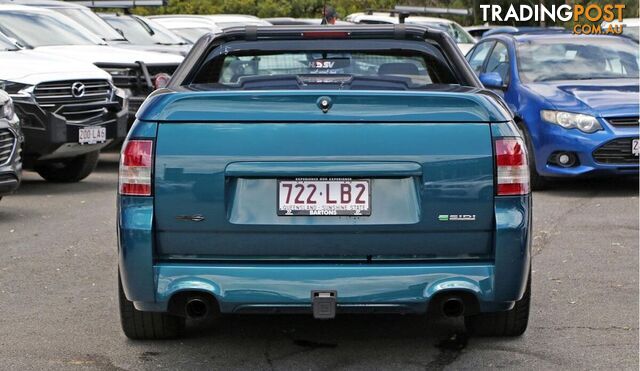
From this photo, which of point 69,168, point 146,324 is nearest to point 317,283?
point 146,324

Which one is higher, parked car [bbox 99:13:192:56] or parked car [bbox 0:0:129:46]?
parked car [bbox 0:0:129:46]

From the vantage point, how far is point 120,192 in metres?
5.30

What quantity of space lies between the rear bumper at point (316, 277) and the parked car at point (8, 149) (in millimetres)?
4955

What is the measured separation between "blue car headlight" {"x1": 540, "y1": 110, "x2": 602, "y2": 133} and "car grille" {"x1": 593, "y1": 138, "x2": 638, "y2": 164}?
195mm

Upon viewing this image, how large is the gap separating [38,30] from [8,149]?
16.5ft

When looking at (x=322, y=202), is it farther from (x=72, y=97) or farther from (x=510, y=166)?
(x=72, y=97)

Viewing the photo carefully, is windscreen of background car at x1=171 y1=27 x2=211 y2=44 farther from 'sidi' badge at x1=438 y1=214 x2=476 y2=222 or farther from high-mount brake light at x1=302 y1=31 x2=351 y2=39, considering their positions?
'sidi' badge at x1=438 y1=214 x2=476 y2=222

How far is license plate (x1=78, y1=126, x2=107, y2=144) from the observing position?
12.1m

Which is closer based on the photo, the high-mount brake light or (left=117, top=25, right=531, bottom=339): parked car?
(left=117, top=25, right=531, bottom=339): parked car

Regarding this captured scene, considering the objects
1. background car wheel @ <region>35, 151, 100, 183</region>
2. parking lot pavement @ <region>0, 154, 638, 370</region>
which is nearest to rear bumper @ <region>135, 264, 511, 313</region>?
parking lot pavement @ <region>0, 154, 638, 370</region>

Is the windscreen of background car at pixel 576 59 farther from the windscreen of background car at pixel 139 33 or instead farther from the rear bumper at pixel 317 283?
the rear bumper at pixel 317 283

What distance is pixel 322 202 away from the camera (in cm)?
520

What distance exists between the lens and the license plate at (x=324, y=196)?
5188mm

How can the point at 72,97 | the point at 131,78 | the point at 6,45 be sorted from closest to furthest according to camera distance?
the point at 72,97 → the point at 6,45 → the point at 131,78
